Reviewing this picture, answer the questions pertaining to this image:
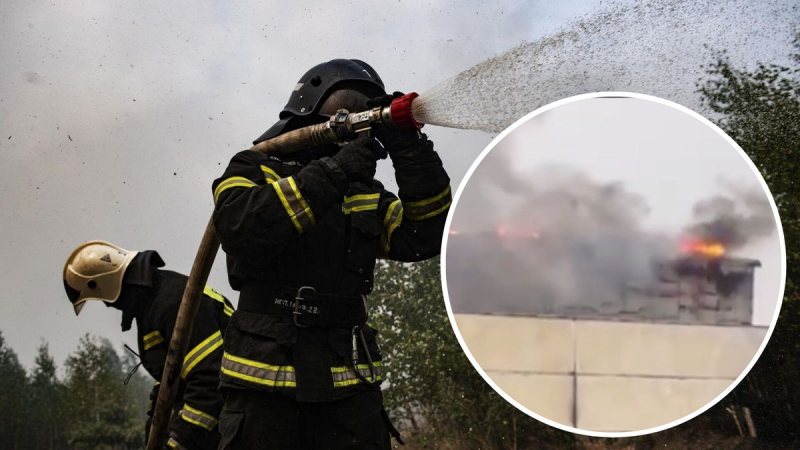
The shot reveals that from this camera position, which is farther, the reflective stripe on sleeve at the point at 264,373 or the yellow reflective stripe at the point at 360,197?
the yellow reflective stripe at the point at 360,197

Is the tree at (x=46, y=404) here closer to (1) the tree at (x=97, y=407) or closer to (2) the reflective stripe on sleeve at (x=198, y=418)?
(1) the tree at (x=97, y=407)

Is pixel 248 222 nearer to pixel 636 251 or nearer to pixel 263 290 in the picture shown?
pixel 263 290

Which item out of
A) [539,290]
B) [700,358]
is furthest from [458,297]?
[700,358]

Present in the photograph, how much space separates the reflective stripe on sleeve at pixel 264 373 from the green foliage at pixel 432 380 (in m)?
5.11

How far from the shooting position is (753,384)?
27.1ft

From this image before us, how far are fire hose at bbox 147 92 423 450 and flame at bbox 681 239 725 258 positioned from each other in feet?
4.02

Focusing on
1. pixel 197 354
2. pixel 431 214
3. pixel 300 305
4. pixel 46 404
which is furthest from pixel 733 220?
pixel 46 404

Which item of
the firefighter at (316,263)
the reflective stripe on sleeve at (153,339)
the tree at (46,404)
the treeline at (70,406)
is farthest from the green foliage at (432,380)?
the tree at (46,404)

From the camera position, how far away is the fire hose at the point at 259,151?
331 centimetres

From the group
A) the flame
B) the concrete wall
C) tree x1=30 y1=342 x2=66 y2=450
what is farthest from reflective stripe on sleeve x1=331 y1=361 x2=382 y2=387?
tree x1=30 y1=342 x2=66 y2=450

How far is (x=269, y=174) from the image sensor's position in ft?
11.4

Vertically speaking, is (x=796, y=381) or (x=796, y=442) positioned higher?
(x=796, y=381)

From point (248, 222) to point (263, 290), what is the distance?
337 millimetres

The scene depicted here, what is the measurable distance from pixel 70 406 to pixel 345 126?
22.5 m
